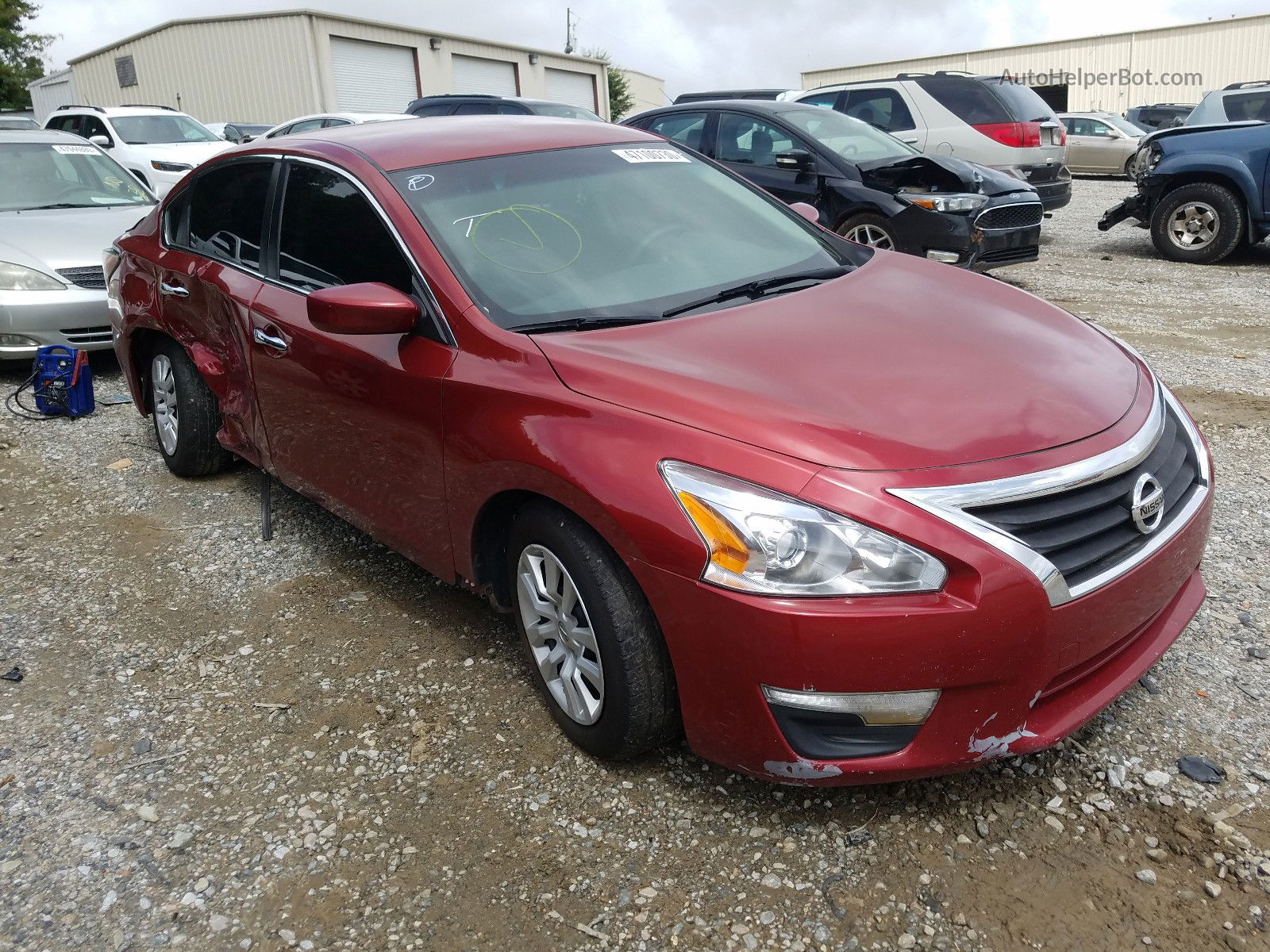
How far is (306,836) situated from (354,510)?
121cm

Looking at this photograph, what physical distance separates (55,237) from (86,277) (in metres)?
0.46

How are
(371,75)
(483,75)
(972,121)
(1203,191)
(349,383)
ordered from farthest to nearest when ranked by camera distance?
(483,75) → (371,75) → (972,121) → (1203,191) → (349,383)

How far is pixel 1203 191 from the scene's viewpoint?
9.61m

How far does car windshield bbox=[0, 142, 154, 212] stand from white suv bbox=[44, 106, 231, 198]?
5.90 metres

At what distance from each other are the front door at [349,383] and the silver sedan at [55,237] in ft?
11.6

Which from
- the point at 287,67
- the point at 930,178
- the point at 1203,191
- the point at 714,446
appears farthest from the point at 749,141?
the point at 287,67

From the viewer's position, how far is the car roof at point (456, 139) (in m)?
3.27

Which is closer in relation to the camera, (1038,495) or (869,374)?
(1038,495)

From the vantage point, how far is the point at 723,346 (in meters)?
2.57

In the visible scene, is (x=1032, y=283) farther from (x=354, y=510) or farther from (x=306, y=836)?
(x=306, y=836)

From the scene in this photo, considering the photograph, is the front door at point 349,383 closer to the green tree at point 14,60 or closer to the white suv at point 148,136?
the white suv at point 148,136

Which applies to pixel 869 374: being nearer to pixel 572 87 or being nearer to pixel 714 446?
pixel 714 446

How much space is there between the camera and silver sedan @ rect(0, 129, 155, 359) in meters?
6.38

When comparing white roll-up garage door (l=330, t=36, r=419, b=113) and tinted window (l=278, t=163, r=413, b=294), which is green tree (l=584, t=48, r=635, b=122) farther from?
tinted window (l=278, t=163, r=413, b=294)
